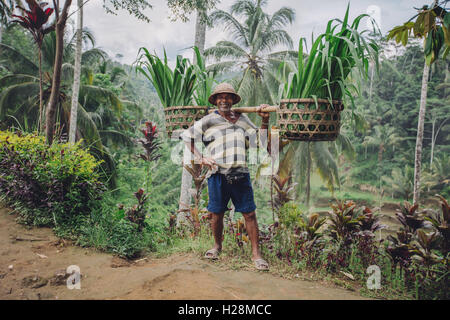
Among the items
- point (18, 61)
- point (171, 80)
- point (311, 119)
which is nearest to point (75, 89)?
point (18, 61)

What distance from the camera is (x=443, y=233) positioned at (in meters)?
2.36

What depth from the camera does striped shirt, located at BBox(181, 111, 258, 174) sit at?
2.42 meters

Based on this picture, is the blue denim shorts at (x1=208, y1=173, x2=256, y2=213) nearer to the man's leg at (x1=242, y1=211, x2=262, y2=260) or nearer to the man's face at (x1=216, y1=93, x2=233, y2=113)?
the man's leg at (x1=242, y1=211, x2=262, y2=260)

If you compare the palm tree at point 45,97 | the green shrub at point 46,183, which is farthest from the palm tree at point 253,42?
the green shrub at point 46,183

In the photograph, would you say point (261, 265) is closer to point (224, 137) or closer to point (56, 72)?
point (224, 137)

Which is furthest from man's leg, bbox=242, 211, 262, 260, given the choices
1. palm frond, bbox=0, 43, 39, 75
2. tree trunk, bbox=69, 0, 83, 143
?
palm frond, bbox=0, 43, 39, 75

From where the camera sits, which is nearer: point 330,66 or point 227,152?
point 330,66

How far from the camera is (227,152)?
7.95 feet

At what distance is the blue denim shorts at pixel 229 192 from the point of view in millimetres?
2511

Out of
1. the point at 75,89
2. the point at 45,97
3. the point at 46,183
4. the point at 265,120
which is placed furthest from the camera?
the point at 45,97

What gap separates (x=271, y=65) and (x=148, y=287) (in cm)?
1040

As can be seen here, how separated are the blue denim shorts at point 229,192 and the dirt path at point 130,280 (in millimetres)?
526

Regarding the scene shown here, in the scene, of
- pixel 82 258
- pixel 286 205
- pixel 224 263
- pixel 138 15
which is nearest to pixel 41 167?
pixel 82 258

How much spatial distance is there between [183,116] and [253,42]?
972 centimetres
